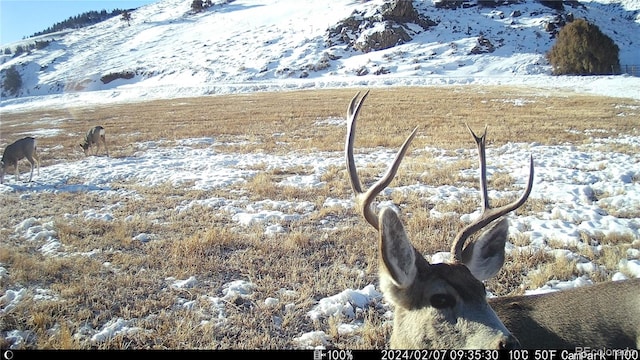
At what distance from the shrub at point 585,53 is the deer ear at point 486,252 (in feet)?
164

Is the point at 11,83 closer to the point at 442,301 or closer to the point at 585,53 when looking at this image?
the point at 585,53

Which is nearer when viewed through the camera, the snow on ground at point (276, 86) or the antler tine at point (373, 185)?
the antler tine at point (373, 185)

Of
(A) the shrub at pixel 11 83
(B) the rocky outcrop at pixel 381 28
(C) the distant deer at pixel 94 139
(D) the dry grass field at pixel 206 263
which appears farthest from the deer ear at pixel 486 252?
(A) the shrub at pixel 11 83

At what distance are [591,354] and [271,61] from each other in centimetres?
6911

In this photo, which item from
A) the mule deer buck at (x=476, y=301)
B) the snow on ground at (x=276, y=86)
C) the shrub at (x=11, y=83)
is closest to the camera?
the mule deer buck at (x=476, y=301)

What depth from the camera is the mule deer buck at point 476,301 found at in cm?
259

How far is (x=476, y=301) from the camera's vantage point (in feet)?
8.87

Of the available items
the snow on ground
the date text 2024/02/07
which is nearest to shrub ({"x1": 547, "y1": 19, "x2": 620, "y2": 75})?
the snow on ground

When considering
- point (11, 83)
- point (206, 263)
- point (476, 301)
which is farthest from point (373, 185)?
point (11, 83)

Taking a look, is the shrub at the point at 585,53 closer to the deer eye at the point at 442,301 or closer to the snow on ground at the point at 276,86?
the snow on ground at the point at 276,86

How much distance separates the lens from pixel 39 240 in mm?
6867

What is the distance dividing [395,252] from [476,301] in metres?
0.63

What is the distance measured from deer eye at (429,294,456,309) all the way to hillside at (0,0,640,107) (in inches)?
1751

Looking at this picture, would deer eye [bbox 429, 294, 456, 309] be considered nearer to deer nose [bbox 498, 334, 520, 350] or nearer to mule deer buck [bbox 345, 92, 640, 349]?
mule deer buck [bbox 345, 92, 640, 349]
